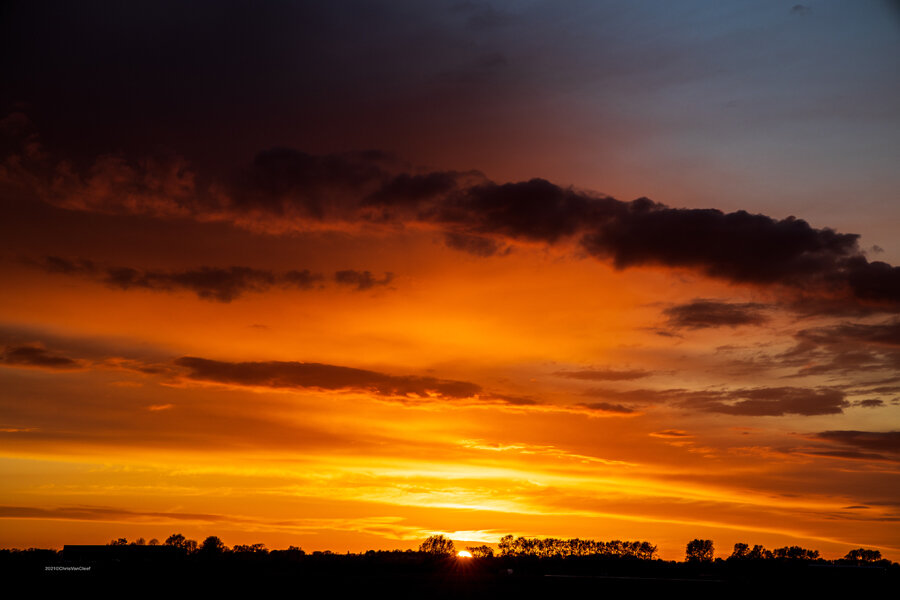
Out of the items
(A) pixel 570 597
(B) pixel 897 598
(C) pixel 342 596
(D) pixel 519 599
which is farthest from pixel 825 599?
(C) pixel 342 596

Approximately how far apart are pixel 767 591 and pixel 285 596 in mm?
77972

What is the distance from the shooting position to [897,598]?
114 meters

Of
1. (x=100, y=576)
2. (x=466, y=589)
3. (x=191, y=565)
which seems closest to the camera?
(x=466, y=589)

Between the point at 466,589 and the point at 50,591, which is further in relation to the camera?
the point at 466,589

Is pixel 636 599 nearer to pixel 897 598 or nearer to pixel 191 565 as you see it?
pixel 897 598

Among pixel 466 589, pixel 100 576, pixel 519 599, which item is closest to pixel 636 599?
pixel 519 599

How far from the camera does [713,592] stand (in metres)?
120

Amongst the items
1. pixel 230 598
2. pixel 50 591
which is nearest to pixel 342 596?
pixel 230 598

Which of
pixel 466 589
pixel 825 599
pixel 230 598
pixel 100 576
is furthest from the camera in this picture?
pixel 100 576

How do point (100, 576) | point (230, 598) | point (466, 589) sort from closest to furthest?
1. point (230, 598)
2. point (466, 589)
3. point (100, 576)

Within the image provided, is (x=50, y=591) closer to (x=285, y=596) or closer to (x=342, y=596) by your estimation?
(x=285, y=596)

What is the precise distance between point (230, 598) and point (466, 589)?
39370 mm

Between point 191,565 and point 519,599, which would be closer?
point 519,599

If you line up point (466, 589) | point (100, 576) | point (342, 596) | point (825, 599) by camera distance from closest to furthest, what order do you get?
point (342, 596), point (825, 599), point (466, 589), point (100, 576)
